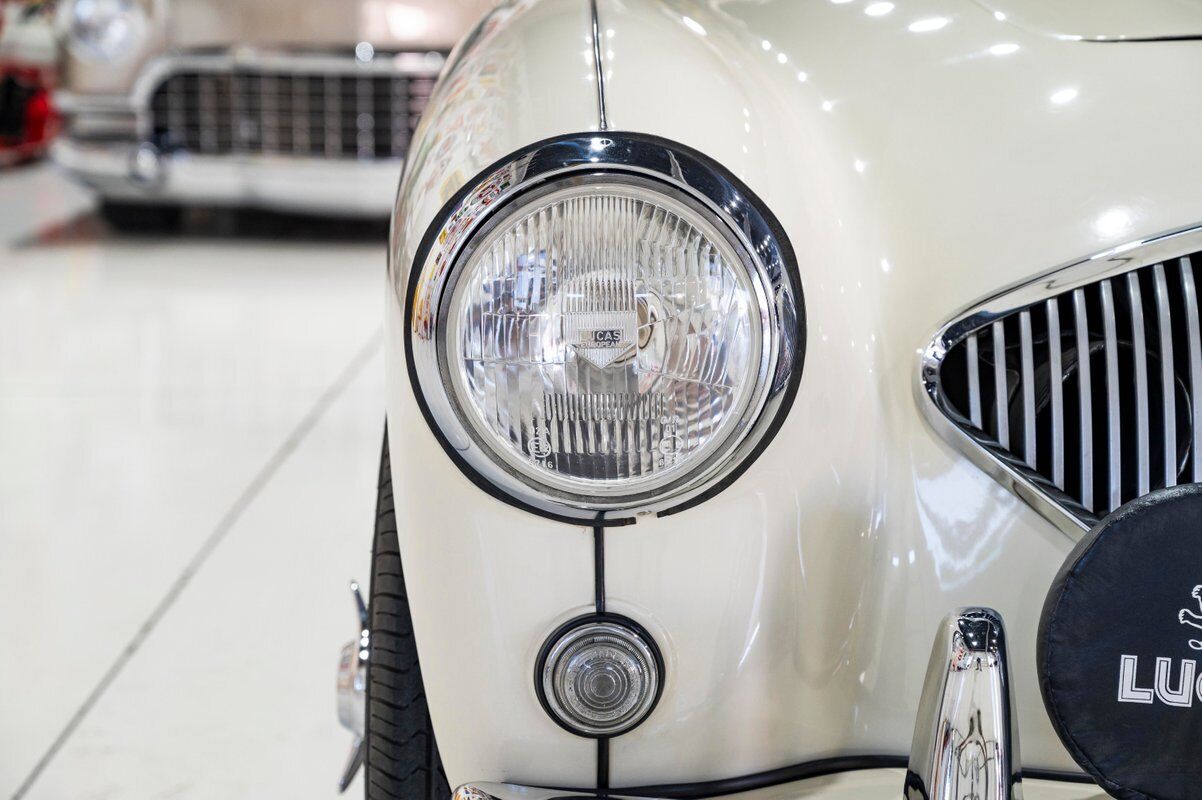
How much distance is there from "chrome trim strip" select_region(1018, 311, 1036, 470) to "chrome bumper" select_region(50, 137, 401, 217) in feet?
11.4

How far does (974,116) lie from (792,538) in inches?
14.0

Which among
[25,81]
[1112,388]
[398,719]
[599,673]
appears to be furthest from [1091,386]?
[25,81]

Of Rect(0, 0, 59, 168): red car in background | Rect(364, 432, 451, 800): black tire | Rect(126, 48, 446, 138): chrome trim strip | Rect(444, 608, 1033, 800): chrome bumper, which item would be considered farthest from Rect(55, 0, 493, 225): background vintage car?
Rect(444, 608, 1033, 800): chrome bumper

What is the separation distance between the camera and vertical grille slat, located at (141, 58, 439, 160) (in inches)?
165

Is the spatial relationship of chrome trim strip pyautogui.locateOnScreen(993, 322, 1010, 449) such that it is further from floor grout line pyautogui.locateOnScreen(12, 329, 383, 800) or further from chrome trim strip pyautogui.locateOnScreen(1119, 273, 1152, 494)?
floor grout line pyautogui.locateOnScreen(12, 329, 383, 800)

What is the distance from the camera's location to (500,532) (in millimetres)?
893

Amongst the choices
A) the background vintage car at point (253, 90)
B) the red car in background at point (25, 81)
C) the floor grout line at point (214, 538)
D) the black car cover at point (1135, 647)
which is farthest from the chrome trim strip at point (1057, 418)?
the red car in background at point (25, 81)

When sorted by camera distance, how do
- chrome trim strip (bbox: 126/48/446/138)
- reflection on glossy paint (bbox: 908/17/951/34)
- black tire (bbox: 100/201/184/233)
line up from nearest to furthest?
reflection on glossy paint (bbox: 908/17/951/34), chrome trim strip (bbox: 126/48/446/138), black tire (bbox: 100/201/184/233)

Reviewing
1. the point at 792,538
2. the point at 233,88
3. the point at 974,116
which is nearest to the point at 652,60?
the point at 974,116

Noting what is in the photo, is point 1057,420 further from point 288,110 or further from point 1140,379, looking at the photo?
point 288,110

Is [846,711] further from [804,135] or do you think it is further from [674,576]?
[804,135]

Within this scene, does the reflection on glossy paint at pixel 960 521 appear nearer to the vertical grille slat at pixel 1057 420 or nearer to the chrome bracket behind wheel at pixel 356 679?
the vertical grille slat at pixel 1057 420

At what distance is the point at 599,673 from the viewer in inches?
35.1

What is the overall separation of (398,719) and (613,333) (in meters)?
→ 0.40
